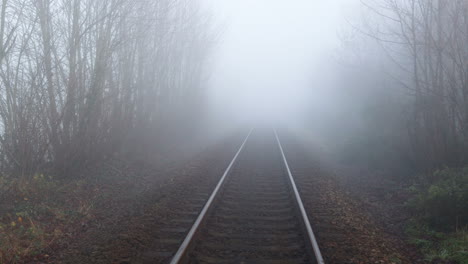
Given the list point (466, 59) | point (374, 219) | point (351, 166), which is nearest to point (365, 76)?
point (351, 166)

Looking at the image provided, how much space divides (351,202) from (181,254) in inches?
199

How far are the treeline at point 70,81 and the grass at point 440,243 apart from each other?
833 cm


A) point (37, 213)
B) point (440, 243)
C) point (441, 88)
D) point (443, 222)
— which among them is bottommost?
point (440, 243)

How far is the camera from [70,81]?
31.7ft

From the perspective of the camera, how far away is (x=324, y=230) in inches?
244

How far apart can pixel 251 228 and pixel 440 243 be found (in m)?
3.09

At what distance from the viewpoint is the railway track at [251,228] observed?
4.94m

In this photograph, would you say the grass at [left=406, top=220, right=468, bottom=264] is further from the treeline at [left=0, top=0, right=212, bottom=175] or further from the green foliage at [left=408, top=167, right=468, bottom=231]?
the treeline at [left=0, top=0, right=212, bottom=175]

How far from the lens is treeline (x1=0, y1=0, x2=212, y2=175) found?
8.45m

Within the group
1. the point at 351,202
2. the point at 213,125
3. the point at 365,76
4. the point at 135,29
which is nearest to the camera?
the point at 351,202

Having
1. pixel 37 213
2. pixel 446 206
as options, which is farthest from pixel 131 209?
pixel 446 206

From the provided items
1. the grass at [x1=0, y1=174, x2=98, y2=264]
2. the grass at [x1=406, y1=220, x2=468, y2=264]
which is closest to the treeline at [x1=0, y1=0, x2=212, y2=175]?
the grass at [x1=0, y1=174, x2=98, y2=264]

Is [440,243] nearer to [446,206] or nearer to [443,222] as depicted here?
[443,222]

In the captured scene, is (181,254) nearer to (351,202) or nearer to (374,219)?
(374,219)
